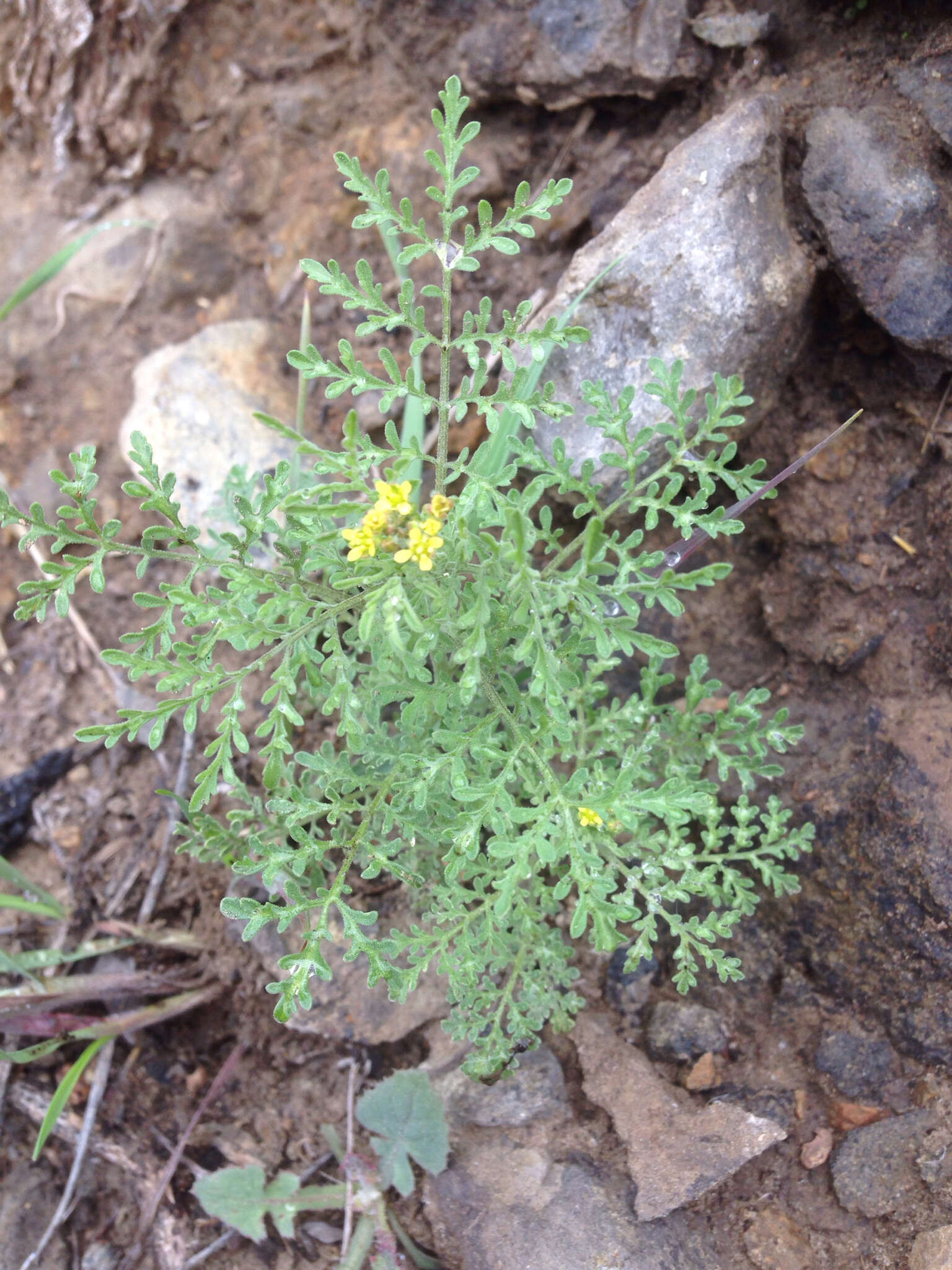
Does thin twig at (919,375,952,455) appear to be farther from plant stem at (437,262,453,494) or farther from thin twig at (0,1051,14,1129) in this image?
thin twig at (0,1051,14,1129)

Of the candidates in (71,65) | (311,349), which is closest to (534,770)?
(311,349)

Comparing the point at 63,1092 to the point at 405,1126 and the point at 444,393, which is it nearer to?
the point at 405,1126

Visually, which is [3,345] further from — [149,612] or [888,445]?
[888,445]

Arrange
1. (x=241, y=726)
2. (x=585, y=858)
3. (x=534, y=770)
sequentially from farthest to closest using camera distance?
(x=241, y=726)
(x=534, y=770)
(x=585, y=858)

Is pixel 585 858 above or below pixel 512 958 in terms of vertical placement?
above

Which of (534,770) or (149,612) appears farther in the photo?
(149,612)

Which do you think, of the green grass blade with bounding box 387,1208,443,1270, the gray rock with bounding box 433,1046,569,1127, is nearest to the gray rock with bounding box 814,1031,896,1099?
the gray rock with bounding box 433,1046,569,1127
